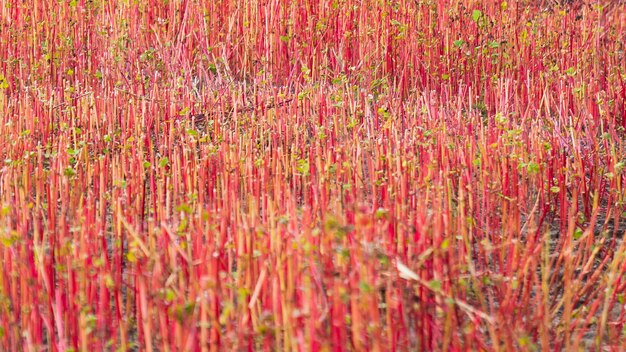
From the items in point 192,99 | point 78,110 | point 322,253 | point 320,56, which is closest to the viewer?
point 322,253

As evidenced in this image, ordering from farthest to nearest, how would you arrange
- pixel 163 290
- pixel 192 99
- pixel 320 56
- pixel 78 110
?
pixel 320 56
pixel 192 99
pixel 78 110
pixel 163 290

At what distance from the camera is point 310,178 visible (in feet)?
12.2

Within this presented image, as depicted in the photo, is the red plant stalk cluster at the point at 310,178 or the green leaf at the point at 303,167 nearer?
the red plant stalk cluster at the point at 310,178

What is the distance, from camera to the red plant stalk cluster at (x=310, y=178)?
237cm

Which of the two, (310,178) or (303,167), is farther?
(310,178)

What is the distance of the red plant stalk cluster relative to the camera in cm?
237

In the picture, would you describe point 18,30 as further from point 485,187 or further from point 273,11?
point 485,187

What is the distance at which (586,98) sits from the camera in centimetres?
486

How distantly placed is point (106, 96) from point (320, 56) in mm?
1550

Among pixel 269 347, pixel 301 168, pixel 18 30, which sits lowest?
pixel 269 347

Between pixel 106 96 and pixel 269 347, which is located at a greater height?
pixel 106 96

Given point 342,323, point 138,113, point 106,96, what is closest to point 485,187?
point 342,323

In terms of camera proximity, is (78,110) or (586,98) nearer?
(78,110)

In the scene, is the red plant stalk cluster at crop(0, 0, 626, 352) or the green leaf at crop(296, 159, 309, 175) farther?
→ the green leaf at crop(296, 159, 309, 175)
